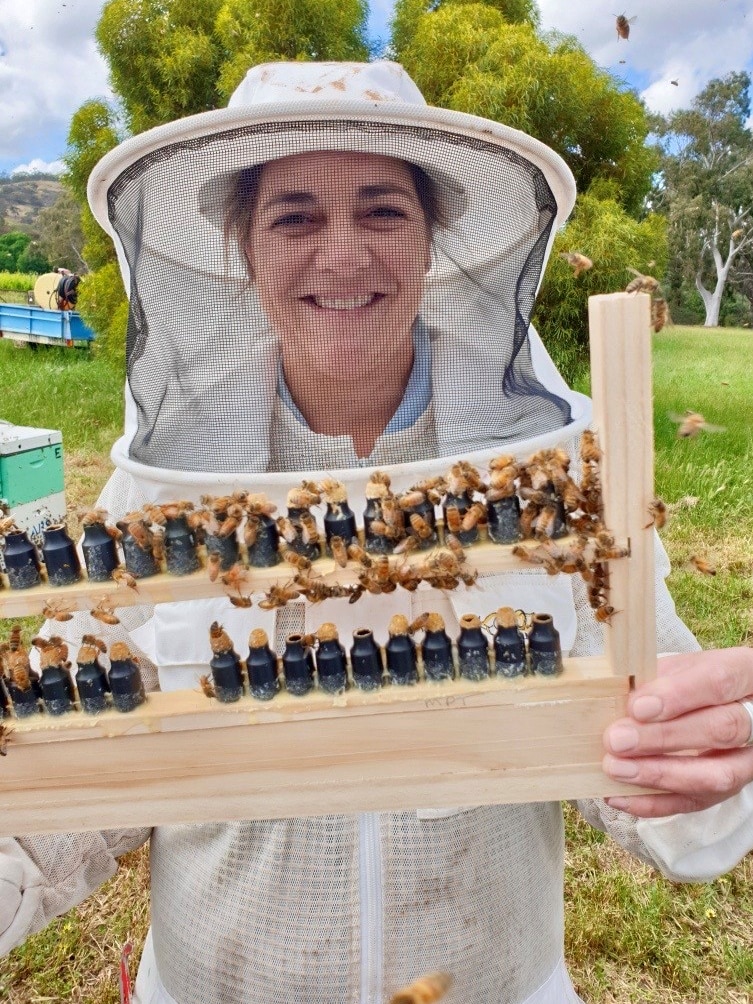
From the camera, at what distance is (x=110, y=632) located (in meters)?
1.54

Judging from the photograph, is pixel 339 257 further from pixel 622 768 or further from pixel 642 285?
pixel 622 768

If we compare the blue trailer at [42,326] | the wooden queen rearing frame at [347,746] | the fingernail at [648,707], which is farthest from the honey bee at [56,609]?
the blue trailer at [42,326]

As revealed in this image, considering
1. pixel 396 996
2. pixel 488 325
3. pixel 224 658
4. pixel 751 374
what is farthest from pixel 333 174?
pixel 751 374

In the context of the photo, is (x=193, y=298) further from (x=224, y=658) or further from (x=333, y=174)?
(x=224, y=658)

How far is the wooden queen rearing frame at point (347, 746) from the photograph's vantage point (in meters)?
1.06

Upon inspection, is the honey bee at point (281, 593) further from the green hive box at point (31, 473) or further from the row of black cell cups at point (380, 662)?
the green hive box at point (31, 473)

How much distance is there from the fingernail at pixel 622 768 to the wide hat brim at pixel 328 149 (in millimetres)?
1017

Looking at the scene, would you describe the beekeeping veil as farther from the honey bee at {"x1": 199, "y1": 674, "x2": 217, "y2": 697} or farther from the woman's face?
the honey bee at {"x1": 199, "y1": 674, "x2": 217, "y2": 697}

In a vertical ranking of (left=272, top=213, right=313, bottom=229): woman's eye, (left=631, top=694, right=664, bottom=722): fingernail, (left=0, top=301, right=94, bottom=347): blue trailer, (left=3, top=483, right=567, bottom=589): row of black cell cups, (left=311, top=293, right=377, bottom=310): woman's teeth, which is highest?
(left=0, top=301, right=94, bottom=347): blue trailer

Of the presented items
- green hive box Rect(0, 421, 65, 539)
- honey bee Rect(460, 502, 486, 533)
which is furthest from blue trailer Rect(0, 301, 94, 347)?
honey bee Rect(460, 502, 486, 533)

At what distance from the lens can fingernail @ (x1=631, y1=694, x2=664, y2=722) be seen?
3.49 feet

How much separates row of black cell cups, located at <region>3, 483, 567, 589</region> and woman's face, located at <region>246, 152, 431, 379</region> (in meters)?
0.57

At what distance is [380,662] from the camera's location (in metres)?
1.08

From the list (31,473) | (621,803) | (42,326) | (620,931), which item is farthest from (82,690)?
(42,326)
